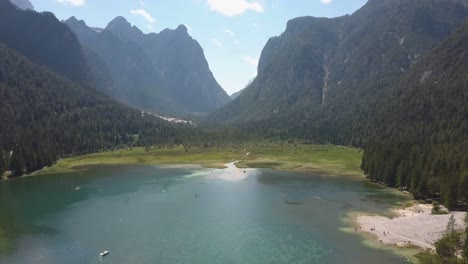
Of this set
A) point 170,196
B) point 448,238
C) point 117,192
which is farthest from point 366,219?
point 117,192

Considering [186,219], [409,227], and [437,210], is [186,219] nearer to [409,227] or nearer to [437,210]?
[409,227]

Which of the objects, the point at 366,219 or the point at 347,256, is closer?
the point at 347,256

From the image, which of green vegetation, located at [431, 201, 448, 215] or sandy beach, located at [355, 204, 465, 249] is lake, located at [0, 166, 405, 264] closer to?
sandy beach, located at [355, 204, 465, 249]

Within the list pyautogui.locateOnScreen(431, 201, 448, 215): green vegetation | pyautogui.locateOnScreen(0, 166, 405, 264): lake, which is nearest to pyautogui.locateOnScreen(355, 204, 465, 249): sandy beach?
pyautogui.locateOnScreen(431, 201, 448, 215): green vegetation

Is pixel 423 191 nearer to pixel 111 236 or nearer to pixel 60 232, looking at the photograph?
pixel 111 236

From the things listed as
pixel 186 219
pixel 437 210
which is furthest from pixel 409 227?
pixel 186 219

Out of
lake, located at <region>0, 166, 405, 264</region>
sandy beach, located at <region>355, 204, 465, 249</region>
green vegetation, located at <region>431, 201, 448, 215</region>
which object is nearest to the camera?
lake, located at <region>0, 166, 405, 264</region>
